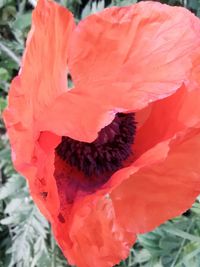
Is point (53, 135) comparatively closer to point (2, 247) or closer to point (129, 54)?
point (129, 54)

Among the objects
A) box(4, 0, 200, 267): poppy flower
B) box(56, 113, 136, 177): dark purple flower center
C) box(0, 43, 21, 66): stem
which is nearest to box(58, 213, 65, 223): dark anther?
box(4, 0, 200, 267): poppy flower

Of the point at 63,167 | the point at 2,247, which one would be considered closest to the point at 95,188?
the point at 63,167

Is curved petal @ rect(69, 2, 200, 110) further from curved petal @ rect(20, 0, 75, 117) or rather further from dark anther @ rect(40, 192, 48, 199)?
dark anther @ rect(40, 192, 48, 199)

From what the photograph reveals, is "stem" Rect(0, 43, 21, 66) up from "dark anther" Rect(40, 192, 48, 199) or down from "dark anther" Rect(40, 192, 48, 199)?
down

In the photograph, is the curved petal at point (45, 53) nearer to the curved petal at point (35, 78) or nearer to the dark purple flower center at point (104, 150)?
the curved petal at point (35, 78)

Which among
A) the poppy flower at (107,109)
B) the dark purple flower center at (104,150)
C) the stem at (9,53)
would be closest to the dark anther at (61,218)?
the poppy flower at (107,109)

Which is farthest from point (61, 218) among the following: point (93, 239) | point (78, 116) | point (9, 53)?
point (9, 53)
